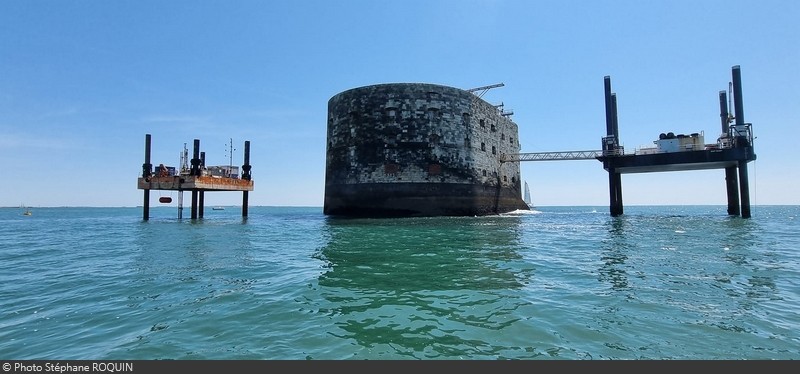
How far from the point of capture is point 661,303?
5.88 meters

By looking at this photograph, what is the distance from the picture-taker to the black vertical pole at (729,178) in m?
31.7

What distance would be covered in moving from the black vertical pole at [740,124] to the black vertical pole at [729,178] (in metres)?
2.15

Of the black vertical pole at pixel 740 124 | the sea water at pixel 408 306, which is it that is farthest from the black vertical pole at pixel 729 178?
the sea water at pixel 408 306

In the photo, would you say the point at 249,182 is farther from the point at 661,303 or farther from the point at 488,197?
the point at 661,303

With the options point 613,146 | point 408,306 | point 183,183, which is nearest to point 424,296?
point 408,306

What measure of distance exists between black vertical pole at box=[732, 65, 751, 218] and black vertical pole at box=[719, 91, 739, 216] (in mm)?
→ 2150

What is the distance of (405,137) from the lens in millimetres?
29641

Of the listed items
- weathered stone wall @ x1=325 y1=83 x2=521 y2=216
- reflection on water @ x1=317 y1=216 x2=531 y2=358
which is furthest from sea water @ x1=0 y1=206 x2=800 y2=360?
weathered stone wall @ x1=325 y1=83 x2=521 y2=216

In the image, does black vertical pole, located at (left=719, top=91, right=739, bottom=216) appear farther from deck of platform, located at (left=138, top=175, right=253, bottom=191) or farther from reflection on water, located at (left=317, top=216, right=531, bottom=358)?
deck of platform, located at (left=138, top=175, right=253, bottom=191)

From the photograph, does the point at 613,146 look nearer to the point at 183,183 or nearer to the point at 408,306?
the point at 408,306

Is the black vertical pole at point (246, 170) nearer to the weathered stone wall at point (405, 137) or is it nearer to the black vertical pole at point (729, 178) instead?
the weathered stone wall at point (405, 137)

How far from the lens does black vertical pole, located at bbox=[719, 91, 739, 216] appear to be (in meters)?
31.7

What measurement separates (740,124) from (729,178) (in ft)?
19.5

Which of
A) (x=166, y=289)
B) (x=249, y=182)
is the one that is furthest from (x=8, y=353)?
(x=249, y=182)
